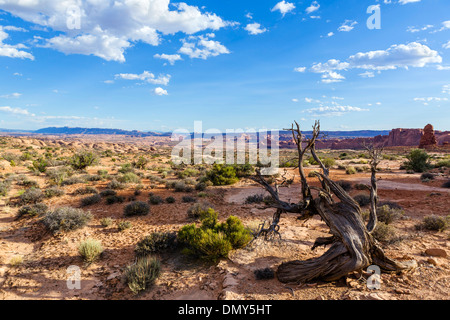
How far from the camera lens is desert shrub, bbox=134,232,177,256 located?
642cm

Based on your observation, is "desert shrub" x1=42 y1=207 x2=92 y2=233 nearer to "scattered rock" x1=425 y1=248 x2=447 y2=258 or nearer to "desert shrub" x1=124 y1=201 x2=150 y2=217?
"desert shrub" x1=124 y1=201 x2=150 y2=217

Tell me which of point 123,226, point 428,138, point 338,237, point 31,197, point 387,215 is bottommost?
point 123,226

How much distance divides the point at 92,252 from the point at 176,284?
280 centimetres

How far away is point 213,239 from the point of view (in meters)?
5.93

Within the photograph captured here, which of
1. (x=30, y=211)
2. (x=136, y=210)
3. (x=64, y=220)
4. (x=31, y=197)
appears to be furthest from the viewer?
(x=31, y=197)

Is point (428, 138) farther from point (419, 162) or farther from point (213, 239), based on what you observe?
point (213, 239)

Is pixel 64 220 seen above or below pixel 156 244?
above

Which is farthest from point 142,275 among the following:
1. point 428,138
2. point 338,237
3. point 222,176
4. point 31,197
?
point 428,138

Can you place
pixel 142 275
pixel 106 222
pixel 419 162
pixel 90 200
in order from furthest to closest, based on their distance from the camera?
pixel 419 162 → pixel 90 200 → pixel 106 222 → pixel 142 275

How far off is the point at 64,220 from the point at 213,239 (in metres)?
5.93

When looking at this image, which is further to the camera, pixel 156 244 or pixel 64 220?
pixel 64 220

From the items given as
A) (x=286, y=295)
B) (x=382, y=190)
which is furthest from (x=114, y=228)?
(x=382, y=190)
